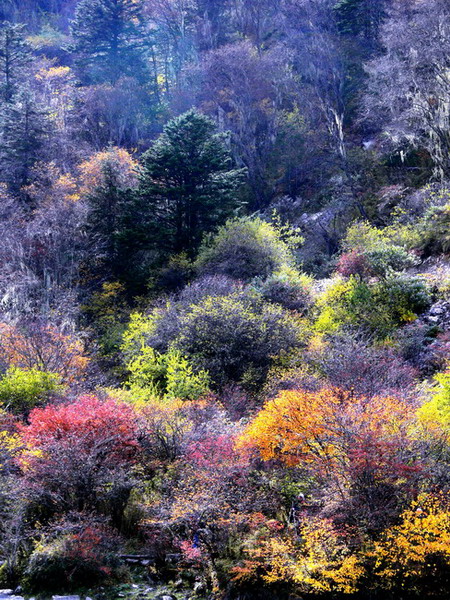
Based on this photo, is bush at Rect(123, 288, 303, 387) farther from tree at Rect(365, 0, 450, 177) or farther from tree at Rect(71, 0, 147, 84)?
tree at Rect(71, 0, 147, 84)

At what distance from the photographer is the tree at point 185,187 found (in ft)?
80.7

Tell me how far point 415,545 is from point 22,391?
33.7 ft

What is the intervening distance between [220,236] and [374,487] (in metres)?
16.0

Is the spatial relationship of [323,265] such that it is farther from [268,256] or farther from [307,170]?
[307,170]

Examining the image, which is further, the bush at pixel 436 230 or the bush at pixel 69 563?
the bush at pixel 436 230

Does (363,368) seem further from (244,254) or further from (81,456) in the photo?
(244,254)

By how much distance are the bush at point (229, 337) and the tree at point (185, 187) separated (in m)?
7.84

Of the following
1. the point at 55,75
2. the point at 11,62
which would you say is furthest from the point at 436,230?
the point at 55,75

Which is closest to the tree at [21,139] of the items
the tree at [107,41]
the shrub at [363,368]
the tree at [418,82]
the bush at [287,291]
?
the tree at [107,41]

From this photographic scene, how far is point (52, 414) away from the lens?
10.9 metres

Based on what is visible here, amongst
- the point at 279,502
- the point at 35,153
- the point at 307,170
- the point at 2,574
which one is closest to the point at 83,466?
the point at 2,574

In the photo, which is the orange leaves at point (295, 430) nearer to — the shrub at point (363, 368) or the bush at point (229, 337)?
the shrub at point (363, 368)

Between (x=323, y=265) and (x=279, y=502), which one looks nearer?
(x=279, y=502)

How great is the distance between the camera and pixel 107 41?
129ft
